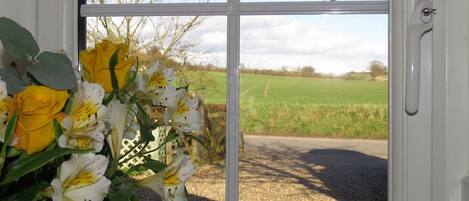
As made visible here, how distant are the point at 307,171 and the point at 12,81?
64 cm

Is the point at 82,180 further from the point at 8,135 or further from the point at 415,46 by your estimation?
the point at 415,46

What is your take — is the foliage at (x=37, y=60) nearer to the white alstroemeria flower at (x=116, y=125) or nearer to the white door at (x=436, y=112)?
the white alstroemeria flower at (x=116, y=125)

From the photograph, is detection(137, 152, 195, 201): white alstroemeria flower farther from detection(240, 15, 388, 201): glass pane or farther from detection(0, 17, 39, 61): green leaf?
detection(240, 15, 388, 201): glass pane

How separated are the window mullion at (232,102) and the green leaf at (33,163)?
0.57 m

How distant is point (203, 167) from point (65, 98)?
1.82ft

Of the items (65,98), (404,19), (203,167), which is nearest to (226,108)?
(203,167)

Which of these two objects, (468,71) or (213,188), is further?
(213,188)

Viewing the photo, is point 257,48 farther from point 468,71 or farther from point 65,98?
point 65,98

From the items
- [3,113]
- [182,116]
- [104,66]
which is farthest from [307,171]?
[3,113]

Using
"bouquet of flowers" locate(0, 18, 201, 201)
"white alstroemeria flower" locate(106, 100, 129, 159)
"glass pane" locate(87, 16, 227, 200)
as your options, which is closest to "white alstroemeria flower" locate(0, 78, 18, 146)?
"bouquet of flowers" locate(0, 18, 201, 201)

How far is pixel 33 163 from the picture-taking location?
1.77ft

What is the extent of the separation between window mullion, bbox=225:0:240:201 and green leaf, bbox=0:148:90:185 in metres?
0.57

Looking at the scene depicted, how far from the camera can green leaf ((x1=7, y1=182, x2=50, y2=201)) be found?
566 mm

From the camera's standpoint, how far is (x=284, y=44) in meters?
1.09
